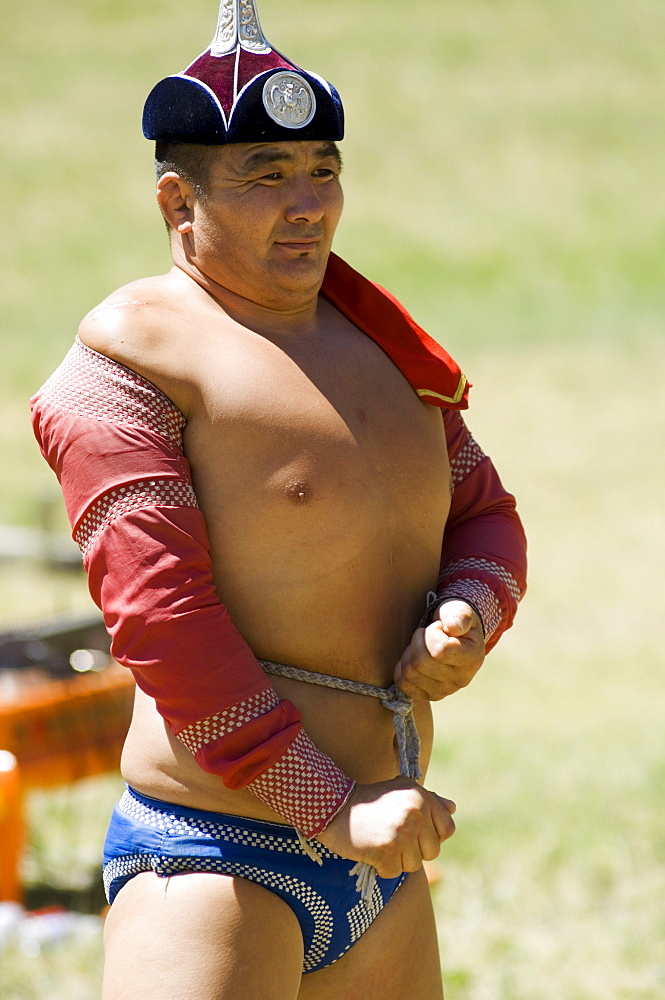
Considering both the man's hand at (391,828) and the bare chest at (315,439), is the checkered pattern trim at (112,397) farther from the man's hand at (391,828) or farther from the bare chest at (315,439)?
the man's hand at (391,828)

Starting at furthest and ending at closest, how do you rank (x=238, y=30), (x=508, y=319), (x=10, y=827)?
(x=508, y=319) < (x=10, y=827) < (x=238, y=30)

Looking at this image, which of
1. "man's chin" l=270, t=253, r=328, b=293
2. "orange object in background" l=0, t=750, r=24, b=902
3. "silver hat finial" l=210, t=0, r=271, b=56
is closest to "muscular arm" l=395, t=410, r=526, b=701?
"man's chin" l=270, t=253, r=328, b=293

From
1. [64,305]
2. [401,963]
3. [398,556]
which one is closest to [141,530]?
[398,556]

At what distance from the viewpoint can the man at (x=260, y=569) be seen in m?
1.58

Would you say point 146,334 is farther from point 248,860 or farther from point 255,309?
point 248,860

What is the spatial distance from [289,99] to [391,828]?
0.97 meters

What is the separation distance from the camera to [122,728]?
3.83 metres

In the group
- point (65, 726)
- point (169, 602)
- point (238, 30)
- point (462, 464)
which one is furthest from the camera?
point (65, 726)

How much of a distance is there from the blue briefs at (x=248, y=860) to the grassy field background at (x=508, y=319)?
140 cm

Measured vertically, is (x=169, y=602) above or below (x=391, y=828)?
above

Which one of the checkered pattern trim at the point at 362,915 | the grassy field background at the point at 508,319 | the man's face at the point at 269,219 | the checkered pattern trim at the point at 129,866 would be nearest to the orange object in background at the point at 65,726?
the grassy field background at the point at 508,319

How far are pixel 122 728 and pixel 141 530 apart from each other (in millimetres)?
2391

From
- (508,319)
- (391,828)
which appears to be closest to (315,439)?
(391,828)

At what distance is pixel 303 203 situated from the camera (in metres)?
1.75
